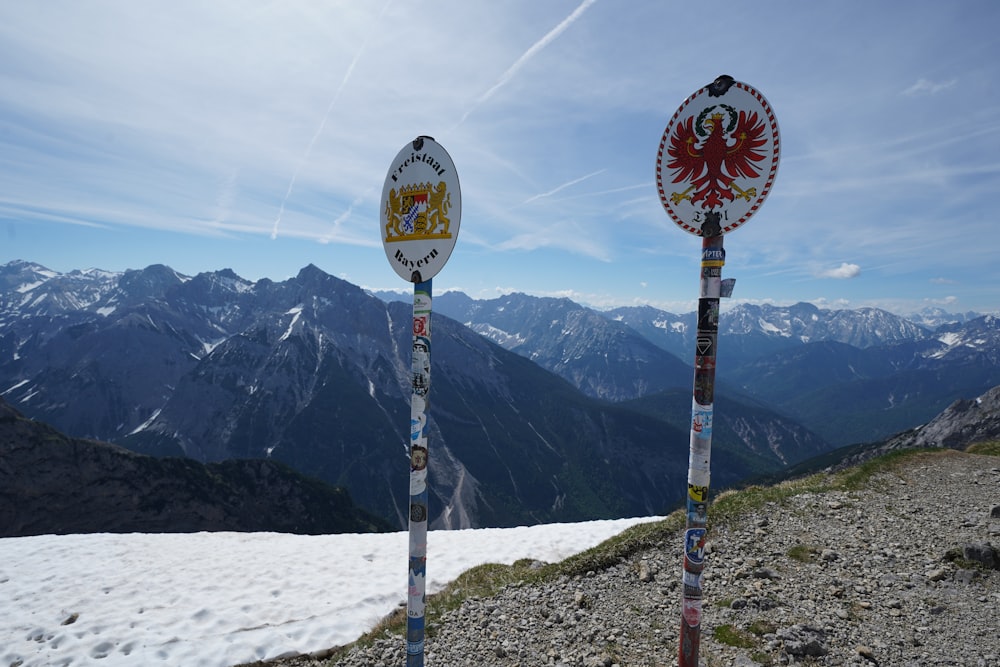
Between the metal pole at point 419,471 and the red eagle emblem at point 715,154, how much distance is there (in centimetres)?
350

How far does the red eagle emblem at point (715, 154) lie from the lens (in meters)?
5.21

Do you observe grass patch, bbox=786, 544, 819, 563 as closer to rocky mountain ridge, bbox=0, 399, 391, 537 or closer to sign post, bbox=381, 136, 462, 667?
sign post, bbox=381, 136, 462, 667

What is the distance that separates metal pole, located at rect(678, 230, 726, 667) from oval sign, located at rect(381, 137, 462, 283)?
3074mm

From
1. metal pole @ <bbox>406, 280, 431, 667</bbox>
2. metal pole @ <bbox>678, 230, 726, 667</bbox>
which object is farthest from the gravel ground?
metal pole @ <bbox>406, 280, 431, 667</bbox>

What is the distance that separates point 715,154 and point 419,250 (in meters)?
3.77

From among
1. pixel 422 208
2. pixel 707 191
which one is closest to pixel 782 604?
pixel 707 191

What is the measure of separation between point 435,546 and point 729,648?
38.9 feet

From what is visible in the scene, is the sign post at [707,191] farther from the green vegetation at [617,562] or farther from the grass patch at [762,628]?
the green vegetation at [617,562]

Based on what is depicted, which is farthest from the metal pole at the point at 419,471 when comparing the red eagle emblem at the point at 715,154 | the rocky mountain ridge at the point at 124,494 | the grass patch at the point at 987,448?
the rocky mountain ridge at the point at 124,494

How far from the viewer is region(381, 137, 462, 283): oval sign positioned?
5.68 meters

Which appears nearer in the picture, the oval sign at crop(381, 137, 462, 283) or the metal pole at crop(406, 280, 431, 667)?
the oval sign at crop(381, 137, 462, 283)

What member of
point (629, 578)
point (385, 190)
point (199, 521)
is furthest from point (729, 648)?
point (199, 521)

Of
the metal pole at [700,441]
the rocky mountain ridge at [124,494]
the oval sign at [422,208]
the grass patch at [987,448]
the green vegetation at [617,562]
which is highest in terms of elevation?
the oval sign at [422,208]

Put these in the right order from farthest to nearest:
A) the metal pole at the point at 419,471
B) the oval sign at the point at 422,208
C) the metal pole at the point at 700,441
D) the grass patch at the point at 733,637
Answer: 1. the grass patch at the point at 733,637
2. the metal pole at the point at 419,471
3. the oval sign at the point at 422,208
4. the metal pole at the point at 700,441
